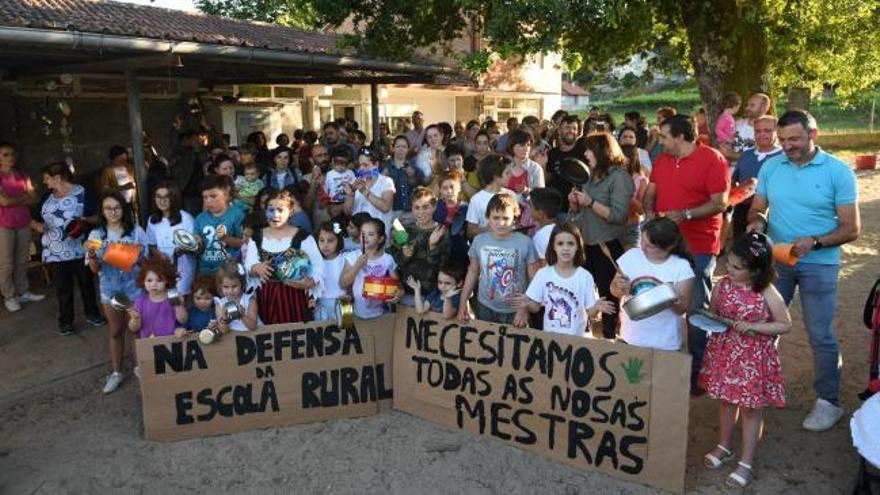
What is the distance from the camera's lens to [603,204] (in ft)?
15.3

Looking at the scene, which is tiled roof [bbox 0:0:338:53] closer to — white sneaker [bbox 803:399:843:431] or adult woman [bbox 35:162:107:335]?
adult woman [bbox 35:162:107:335]

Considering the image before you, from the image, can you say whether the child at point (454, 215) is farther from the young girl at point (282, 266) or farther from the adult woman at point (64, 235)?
the adult woman at point (64, 235)

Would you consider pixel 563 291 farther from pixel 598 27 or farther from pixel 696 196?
pixel 598 27

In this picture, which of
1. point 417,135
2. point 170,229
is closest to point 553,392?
point 170,229

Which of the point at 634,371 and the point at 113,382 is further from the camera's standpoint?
the point at 113,382

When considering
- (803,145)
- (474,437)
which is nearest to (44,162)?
(474,437)

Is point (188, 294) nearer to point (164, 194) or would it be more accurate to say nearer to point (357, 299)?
point (164, 194)

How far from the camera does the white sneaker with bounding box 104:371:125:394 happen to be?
16.3 feet

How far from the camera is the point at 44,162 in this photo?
9.29 metres

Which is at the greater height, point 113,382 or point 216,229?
point 216,229

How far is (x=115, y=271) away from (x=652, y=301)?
4.02m

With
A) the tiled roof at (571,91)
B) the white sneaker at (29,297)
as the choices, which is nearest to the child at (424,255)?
the white sneaker at (29,297)

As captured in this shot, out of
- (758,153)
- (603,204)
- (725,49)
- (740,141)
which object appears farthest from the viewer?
(725,49)

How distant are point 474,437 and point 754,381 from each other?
1.67 meters
